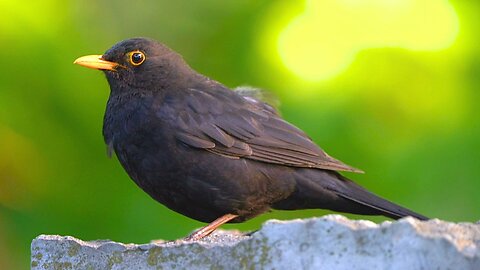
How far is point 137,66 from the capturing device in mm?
5039

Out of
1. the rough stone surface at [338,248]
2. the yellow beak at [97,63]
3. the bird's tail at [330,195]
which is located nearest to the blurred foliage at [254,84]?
the bird's tail at [330,195]

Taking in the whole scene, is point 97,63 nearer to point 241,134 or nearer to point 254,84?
point 241,134

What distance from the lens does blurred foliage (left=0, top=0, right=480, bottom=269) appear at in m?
5.68

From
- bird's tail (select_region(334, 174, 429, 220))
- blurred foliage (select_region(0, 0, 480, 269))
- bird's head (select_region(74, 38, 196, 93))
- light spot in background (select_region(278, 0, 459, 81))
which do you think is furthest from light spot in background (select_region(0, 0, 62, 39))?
bird's tail (select_region(334, 174, 429, 220))

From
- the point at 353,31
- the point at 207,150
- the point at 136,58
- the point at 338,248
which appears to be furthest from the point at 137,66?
the point at 338,248

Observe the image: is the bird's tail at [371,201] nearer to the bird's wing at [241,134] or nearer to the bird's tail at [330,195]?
the bird's tail at [330,195]

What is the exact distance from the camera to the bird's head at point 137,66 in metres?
4.97

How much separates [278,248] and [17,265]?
9.83 ft

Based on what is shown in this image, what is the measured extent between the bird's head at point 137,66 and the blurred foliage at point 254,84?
797 mm

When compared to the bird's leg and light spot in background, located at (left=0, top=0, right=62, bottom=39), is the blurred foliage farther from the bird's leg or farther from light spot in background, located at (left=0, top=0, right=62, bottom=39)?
the bird's leg

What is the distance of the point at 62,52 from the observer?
236 inches

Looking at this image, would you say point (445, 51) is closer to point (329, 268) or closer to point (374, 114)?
point (374, 114)

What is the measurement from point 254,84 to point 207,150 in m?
1.14

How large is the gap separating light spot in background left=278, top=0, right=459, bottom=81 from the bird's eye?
1019 mm
